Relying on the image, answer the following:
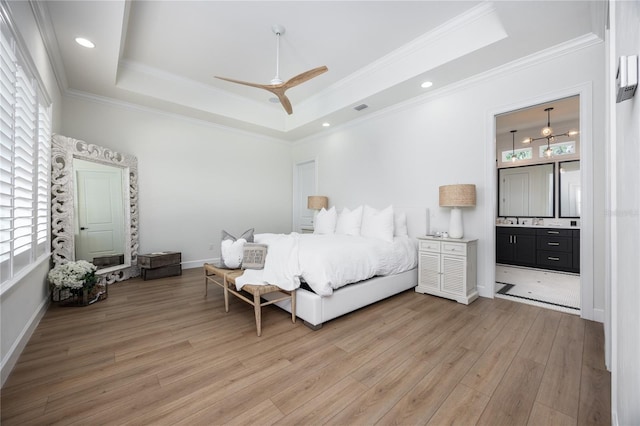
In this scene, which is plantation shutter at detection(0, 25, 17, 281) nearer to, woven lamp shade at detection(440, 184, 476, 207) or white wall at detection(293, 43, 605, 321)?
woven lamp shade at detection(440, 184, 476, 207)

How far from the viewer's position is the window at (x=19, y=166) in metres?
1.74

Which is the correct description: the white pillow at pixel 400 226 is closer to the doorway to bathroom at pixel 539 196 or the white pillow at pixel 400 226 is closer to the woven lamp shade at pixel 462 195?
the woven lamp shade at pixel 462 195

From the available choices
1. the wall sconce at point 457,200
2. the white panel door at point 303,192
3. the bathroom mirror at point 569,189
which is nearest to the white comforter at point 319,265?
the wall sconce at point 457,200

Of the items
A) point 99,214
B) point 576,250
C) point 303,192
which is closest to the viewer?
point 99,214

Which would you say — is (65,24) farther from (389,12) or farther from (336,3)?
(389,12)

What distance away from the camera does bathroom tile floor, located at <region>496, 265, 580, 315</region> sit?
3.16 meters

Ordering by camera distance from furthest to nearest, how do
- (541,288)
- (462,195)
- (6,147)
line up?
(541,288), (462,195), (6,147)

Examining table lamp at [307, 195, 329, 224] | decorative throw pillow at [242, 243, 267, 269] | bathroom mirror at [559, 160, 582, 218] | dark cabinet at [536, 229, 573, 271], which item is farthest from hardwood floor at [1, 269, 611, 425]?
bathroom mirror at [559, 160, 582, 218]

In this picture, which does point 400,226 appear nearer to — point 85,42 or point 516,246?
Result: point 516,246

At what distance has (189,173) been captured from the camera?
5066mm

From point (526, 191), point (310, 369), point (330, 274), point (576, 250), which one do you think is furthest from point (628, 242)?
point (526, 191)

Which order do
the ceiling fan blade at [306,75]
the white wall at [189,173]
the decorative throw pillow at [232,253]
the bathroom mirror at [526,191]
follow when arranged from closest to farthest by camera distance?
1. the ceiling fan blade at [306,75]
2. the decorative throw pillow at [232,253]
3. the white wall at [189,173]
4. the bathroom mirror at [526,191]

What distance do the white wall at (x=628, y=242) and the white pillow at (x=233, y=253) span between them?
2.83 metres

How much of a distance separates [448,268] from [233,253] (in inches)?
102
